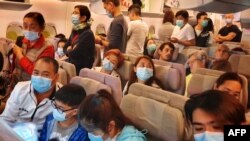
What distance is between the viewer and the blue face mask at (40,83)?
233 cm

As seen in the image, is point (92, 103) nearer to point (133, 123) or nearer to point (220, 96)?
point (133, 123)

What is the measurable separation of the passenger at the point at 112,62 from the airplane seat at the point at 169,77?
0.49 m

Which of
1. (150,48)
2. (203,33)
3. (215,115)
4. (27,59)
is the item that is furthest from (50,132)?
(203,33)

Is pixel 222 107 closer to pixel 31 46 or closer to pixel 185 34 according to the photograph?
pixel 31 46

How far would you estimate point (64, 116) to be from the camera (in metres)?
2.01

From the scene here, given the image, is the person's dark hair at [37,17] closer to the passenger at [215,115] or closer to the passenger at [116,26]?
the passenger at [116,26]

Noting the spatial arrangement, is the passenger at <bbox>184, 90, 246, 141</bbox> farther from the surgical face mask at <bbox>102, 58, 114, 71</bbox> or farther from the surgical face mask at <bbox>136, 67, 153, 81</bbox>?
the surgical face mask at <bbox>102, 58, 114, 71</bbox>

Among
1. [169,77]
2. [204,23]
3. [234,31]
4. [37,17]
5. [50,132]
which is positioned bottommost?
[50,132]

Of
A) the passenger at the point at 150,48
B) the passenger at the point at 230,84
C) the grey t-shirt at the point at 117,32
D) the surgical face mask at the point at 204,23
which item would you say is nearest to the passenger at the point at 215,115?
the passenger at the point at 230,84

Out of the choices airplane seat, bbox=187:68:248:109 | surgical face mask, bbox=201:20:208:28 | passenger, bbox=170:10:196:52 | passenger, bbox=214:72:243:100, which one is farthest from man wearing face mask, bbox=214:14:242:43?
passenger, bbox=214:72:243:100

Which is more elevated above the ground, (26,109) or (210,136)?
(210,136)

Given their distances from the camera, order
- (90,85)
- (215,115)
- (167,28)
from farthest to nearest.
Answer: (167,28) → (90,85) → (215,115)

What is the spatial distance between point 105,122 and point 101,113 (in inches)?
2.0

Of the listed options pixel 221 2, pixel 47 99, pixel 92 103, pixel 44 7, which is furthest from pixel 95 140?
pixel 44 7
